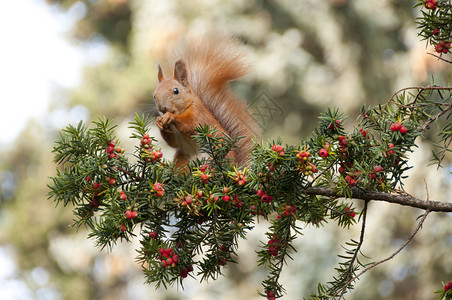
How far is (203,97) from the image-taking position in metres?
1.33

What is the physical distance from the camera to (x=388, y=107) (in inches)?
29.9

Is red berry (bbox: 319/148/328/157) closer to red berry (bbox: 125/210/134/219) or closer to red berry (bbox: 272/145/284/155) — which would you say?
red berry (bbox: 272/145/284/155)

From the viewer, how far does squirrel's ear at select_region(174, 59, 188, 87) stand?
1.29 m

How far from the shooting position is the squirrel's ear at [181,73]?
129 centimetres

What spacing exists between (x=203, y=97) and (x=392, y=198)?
74cm

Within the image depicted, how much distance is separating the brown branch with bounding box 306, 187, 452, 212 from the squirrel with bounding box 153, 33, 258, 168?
19.1 inches

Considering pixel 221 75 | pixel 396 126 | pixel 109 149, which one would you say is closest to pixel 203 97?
pixel 221 75

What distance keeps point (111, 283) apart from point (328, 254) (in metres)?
1.76

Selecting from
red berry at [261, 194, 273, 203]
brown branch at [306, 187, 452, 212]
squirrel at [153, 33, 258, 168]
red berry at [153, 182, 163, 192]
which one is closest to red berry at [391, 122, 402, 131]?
brown branch at [306, 187, 452, 212]

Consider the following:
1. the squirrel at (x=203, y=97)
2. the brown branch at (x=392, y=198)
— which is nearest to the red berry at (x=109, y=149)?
the brown branch at (x=392, y=198)

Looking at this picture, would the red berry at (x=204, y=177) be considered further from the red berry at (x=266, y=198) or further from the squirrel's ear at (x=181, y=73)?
the squirrel's ear at (x=181, y=73)

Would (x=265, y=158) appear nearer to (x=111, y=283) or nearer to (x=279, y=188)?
(x=279, y=188)

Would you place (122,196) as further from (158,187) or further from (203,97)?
(203,97)

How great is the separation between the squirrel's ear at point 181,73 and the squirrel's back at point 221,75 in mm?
46
